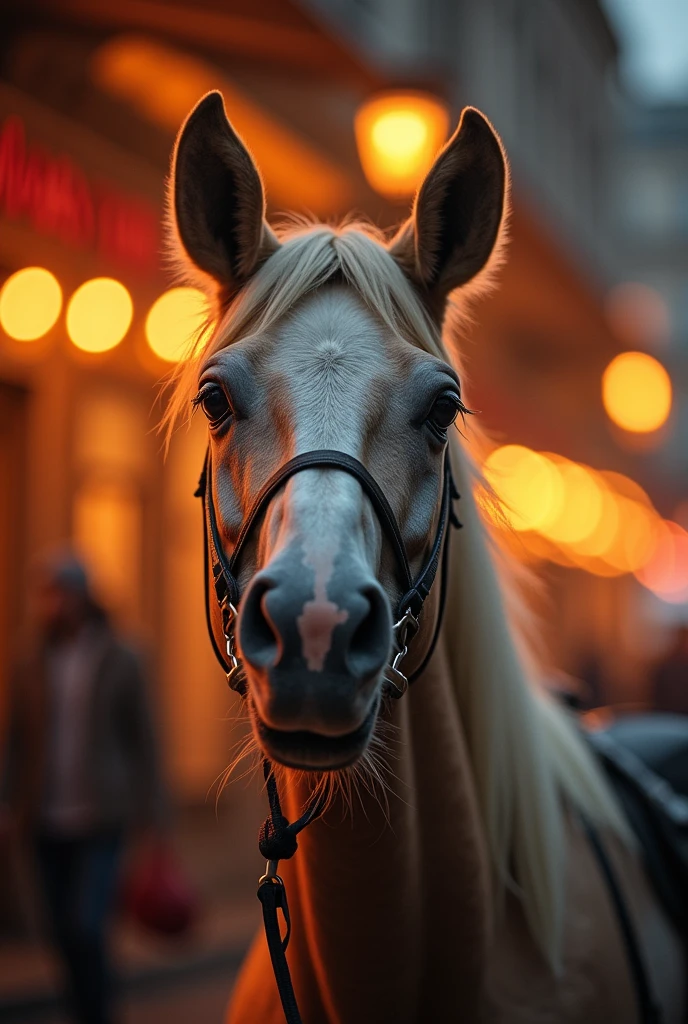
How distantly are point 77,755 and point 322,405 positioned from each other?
3.80 m

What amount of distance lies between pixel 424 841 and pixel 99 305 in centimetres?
579

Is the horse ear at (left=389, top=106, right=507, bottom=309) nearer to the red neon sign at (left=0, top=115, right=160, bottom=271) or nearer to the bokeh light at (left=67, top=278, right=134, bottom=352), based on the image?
the red neon sign at (left=0, top=115, right=160, bottom=271)

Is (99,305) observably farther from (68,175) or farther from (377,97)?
(377,97)

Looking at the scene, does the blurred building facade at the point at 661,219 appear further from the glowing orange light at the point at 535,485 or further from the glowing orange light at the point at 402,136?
the glowing orange light at the point at 402,136

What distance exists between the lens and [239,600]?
1.98m

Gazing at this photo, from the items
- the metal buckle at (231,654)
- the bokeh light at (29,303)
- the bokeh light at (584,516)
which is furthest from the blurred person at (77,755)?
the metal buckle at (231,654)

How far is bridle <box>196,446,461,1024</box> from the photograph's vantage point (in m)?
1.91

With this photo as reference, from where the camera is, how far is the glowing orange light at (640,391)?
1121 cm

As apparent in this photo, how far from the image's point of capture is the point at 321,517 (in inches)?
70.2

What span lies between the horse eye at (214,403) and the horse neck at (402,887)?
0.63 meters

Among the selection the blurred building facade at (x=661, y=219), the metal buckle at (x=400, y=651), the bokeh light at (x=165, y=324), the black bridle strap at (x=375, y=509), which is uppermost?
the blurred building facade at (x=661, y=219)

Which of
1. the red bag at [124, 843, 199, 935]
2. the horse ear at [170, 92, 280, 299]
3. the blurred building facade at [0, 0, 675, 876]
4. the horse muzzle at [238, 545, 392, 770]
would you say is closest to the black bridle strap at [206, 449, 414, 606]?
the horse muzzle at [238, 545, 392, 770]

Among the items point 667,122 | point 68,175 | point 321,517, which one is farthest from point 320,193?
point 667,122

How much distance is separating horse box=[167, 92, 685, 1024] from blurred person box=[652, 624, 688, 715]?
7417 millimetres
